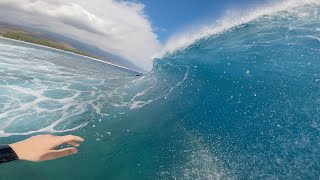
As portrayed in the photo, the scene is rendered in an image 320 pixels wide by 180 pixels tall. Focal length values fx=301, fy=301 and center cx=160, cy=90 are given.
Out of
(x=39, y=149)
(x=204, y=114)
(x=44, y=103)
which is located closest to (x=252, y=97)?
(x=204, y=114)

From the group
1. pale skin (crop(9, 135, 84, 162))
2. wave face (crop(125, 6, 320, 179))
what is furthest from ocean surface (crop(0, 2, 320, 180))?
pale skin (crop(9, 135, 84, 162))

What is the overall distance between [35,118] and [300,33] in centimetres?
1341

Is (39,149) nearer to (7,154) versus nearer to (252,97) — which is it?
(7,154)

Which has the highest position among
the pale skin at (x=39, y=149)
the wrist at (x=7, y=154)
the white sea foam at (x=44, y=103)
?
the pale skin at (x=39, y=149)

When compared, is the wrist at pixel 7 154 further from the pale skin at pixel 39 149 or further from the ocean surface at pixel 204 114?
the ocean surface at pixel 204 114

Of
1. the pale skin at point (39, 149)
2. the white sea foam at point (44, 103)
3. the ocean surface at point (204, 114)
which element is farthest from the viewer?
the white sea foam at point (44, 103)

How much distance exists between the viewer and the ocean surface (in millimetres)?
9375

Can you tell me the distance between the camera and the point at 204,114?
41.9 feet

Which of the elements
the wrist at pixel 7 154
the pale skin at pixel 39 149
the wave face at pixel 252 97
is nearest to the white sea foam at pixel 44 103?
the wave face at pixel 252 97

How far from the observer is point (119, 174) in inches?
371

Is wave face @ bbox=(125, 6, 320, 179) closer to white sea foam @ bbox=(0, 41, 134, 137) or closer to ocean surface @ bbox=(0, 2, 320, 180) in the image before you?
ocean surface @ bbox=(0, 2, 320, 180)

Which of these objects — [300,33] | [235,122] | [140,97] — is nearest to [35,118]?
[140,97]

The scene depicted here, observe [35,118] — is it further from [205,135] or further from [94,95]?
[205,135]

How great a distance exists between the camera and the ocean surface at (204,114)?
9.38 meters
